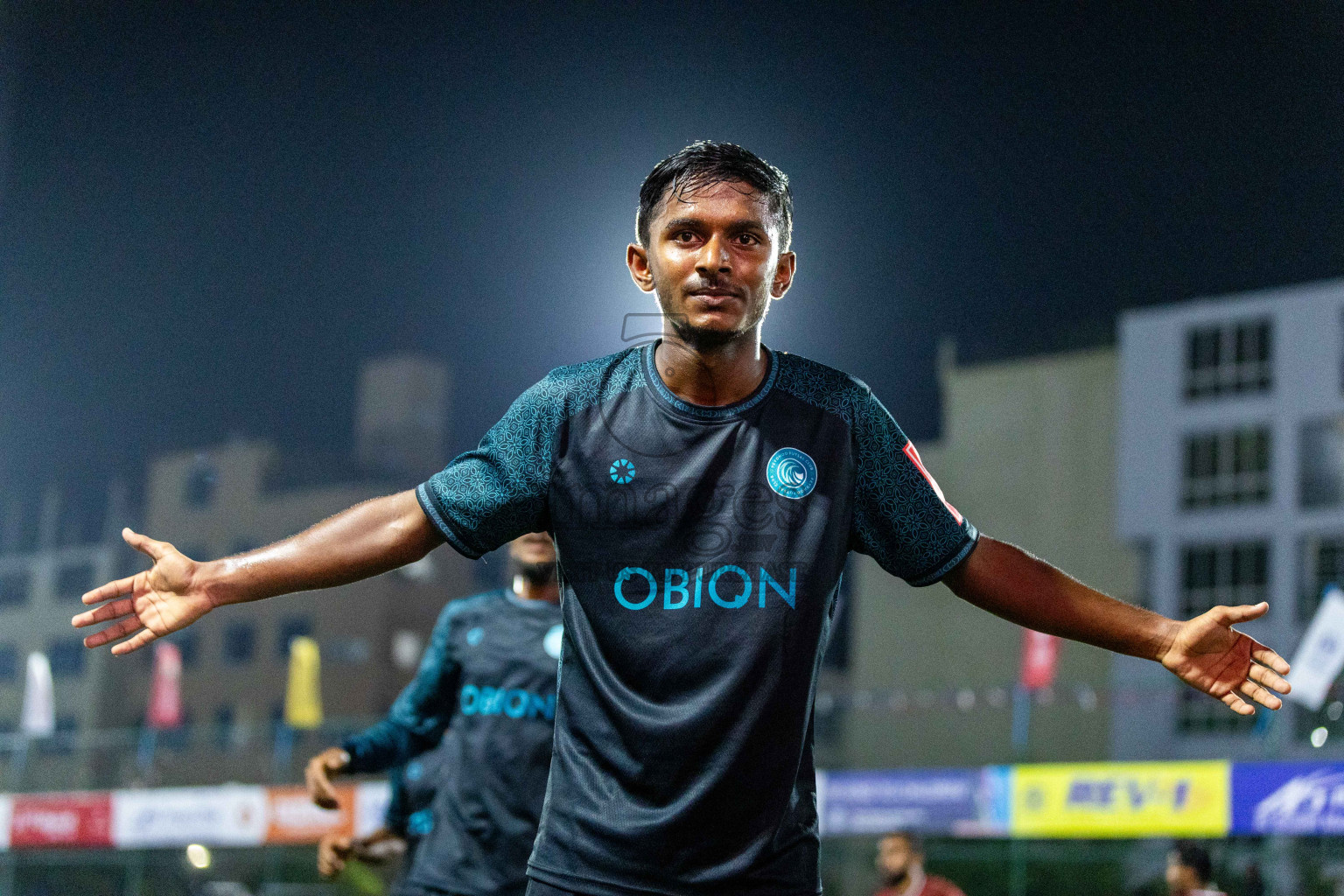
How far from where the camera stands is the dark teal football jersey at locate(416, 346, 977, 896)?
1927mm

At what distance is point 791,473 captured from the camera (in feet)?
6.70

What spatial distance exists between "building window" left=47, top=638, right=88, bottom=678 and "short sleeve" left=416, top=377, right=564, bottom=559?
38818 mm

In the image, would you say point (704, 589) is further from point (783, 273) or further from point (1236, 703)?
point (1236, 703)

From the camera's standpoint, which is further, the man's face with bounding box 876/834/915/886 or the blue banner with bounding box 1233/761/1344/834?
the blue banner with bounding box 1233/761/1344/834

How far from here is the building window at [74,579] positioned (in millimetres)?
36250

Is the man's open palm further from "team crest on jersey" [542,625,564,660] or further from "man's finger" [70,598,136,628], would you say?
"team crest on jersey" [542,625,564,660]

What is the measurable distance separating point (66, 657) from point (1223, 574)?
2935cm

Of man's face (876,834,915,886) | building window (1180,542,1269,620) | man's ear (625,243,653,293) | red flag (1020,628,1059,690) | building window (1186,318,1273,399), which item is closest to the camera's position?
man's ear (625,243,653,293)

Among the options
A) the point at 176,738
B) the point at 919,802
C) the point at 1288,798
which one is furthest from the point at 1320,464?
the point at 176,738

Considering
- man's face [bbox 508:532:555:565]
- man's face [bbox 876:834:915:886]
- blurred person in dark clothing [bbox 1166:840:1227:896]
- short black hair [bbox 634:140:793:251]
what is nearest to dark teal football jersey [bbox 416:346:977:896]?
short black hair [bbox 634:140:793:251]

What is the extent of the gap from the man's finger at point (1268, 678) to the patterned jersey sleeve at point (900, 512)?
0.44m

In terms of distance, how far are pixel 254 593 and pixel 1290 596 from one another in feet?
112

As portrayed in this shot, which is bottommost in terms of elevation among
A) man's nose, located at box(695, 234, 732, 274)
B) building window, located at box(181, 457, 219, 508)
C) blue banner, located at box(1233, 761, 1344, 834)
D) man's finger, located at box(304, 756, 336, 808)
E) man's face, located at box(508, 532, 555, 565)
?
blue banner, located at box(1233, 761, 1344, 834)

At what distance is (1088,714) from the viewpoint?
2998 centimetres
